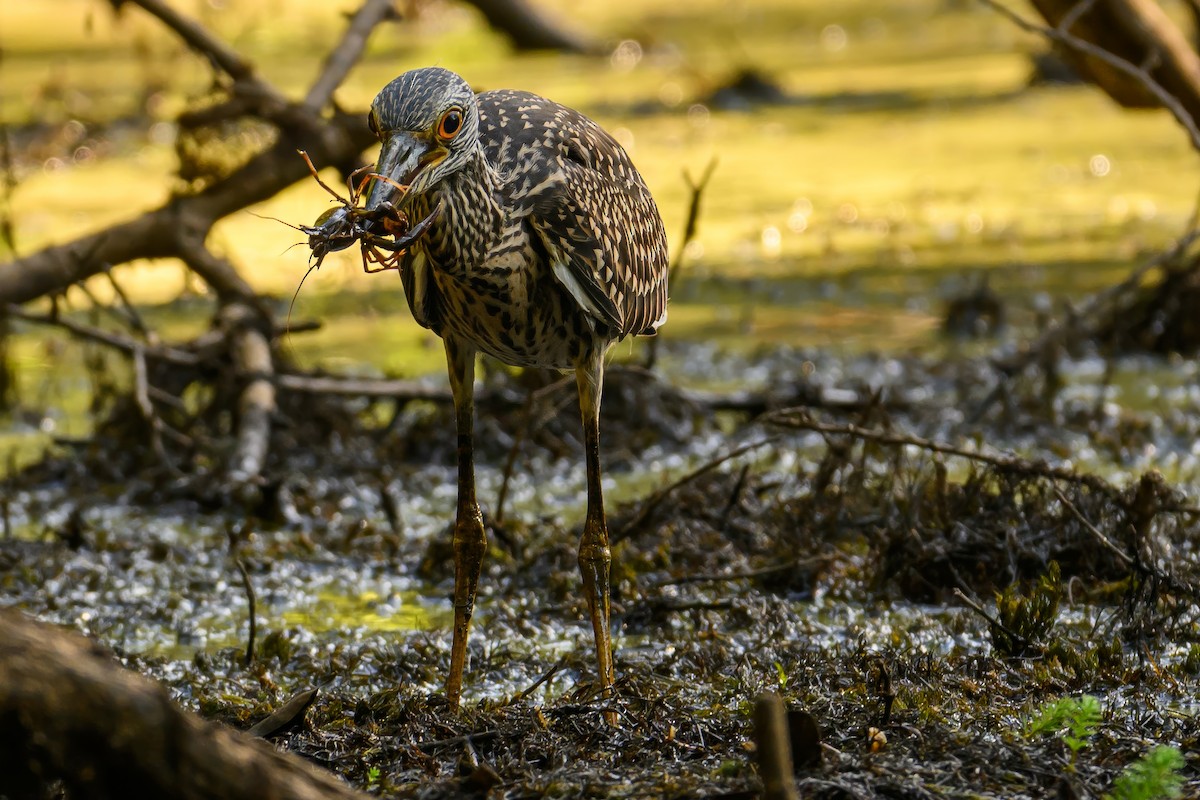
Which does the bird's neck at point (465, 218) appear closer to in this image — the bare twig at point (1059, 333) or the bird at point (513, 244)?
the bird at point (513, 244)

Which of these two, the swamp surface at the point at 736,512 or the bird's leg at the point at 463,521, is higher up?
the bird's leg at the point at 463,521

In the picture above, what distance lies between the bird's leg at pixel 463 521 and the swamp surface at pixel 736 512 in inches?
5.2

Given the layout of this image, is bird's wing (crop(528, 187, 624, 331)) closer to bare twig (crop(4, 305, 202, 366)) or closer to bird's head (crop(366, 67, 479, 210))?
bird's head (crop(366, 67, 479, 210))

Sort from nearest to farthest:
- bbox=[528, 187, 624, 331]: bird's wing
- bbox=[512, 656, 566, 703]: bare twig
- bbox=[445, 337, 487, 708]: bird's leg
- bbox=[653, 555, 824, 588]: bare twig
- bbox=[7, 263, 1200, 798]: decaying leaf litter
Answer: bbox=[7, 263, 1200, 798]: decaying leaf litter
bbox=[528, 187, 624, 331]: bird's wing
bbox=[512, 656, 566, 703]: bare twig
bbox=[445, 337, 487, 708]: bird's leg
bbox=[653, 555, 824, 588]: bare twig

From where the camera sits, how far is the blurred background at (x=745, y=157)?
8492 millimetres

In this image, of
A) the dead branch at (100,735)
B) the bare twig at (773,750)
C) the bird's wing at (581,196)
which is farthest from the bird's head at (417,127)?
the bare twig at (773,750)

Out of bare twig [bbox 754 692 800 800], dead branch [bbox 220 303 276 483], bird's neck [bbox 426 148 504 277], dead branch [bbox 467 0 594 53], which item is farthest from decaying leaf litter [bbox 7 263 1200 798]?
dead branch [bbox 467 0 594 53]

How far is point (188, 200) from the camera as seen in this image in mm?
6469

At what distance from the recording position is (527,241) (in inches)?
145

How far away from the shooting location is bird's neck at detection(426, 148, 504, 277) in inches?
134

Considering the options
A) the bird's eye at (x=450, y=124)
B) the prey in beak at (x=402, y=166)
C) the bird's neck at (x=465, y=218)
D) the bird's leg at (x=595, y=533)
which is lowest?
the bird's leg at (x=595, y=533)

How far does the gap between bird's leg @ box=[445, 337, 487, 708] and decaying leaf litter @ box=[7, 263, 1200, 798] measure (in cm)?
16

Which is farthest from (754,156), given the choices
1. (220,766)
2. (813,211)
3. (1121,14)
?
(220,766)

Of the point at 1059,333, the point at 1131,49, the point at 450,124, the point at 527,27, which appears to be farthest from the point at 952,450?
the point at 527,27
